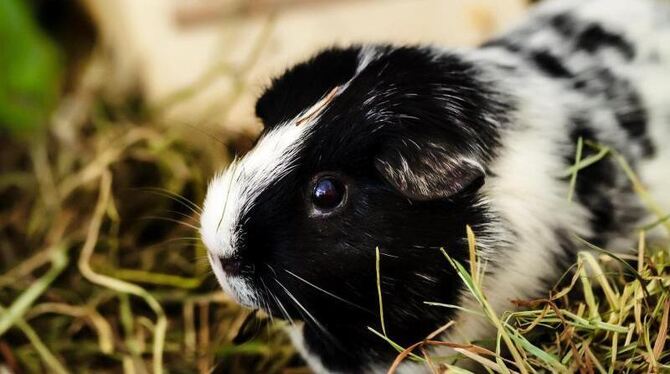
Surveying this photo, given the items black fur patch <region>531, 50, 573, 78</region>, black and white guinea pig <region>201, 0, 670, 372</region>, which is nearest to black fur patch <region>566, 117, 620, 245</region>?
black and white guinea pig <region>201, 0, 670, 372</region>

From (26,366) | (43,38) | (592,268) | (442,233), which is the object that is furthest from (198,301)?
(43,38)

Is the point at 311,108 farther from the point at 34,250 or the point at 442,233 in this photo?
the point at 34,250

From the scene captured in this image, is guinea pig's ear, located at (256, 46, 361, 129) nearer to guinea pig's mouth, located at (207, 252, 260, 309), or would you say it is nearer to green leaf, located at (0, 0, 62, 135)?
guinea pig's mouth, located at (207, 252, 260, 309)

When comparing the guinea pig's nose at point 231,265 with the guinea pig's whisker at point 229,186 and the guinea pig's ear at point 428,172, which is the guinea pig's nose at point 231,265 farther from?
the guinea pig's ear at point 428,172

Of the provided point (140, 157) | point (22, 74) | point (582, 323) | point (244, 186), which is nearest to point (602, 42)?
point (582, 323)

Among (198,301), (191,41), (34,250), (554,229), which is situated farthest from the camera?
(191,41)
